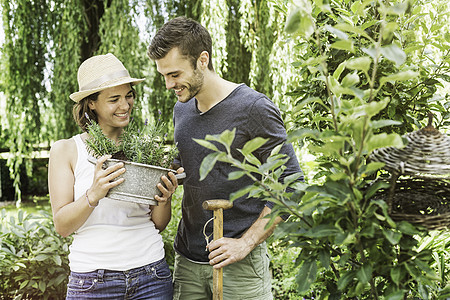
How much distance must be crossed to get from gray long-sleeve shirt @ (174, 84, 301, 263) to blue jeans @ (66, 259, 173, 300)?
8.3 inches

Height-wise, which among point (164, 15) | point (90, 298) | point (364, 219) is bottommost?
point (90, 298)

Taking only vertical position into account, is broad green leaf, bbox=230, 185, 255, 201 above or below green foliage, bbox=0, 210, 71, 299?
above

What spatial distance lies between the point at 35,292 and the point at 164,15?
10.0 ft

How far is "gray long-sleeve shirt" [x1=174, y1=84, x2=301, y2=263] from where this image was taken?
1745 millimetres

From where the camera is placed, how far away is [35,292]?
309 centimetres

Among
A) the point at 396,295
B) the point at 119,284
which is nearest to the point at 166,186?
the point at 119,284

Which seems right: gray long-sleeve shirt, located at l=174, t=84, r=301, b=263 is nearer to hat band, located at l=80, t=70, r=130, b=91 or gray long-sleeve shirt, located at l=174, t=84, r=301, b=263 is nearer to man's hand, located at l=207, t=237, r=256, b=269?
man's hand, located at l=207, t=237, r=256, b=269

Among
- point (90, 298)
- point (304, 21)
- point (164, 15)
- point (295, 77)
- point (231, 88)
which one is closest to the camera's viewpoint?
point (304, 21)

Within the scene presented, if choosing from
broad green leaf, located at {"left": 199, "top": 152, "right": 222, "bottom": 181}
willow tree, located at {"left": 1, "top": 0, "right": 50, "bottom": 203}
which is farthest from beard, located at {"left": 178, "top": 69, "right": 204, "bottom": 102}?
willow tree, located at {"left": 1, "top": 0, "right": 50, "bottom": 203}

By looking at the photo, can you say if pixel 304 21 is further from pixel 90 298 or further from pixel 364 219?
pixel 90 298

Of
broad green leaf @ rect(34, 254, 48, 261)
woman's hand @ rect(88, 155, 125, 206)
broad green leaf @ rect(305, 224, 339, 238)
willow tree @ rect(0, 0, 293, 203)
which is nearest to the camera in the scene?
broad green leaf @ rect(305, 224, 339, 238)

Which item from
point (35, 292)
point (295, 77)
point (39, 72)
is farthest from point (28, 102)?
point (295, 77)

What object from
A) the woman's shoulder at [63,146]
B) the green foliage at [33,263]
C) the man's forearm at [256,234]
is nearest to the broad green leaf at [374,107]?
the man's forearm at [256,234]

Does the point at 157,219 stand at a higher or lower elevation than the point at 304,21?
lower
